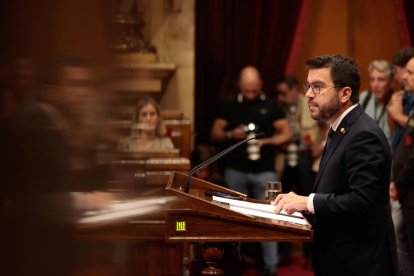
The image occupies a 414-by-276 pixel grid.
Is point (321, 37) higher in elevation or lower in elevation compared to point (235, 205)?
higher

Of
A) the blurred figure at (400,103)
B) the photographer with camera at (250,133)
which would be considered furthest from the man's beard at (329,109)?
the photographer with camera at (250,133)

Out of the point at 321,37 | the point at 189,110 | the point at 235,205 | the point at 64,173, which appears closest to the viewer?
the point at 64,173

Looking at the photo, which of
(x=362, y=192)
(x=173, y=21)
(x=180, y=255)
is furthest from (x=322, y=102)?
(x=173, y=21)

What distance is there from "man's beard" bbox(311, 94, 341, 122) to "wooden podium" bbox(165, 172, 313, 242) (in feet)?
1.67

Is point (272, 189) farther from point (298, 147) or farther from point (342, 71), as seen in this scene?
point (298, 147)

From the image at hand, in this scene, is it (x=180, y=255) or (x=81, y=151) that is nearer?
(x=81, y=151)

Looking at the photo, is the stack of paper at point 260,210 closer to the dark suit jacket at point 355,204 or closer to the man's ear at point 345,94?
the dark suit jacket at point 355,204

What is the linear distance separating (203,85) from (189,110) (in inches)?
22.0

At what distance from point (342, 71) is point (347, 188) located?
446 mm

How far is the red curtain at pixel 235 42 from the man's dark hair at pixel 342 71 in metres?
4.33

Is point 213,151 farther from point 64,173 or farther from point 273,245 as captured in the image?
point 64,173

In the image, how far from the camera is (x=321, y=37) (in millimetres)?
7574

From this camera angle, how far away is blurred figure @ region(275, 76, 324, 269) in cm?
616

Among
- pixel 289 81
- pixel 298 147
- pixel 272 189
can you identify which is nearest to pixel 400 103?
pixel 298 147
